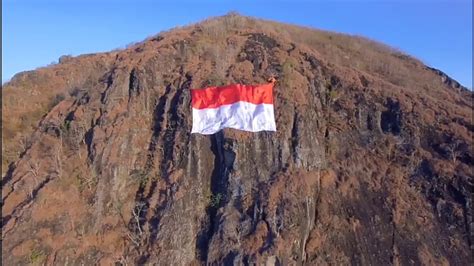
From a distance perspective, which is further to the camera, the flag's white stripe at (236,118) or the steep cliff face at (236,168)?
the flag's white stripe at (236,118)

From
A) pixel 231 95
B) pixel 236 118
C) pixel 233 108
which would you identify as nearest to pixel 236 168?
pixel 236 118

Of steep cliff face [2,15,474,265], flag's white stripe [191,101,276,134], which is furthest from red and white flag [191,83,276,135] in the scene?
steep cliff face [2,15,474,265]

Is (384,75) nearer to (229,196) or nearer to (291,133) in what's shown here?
(291,133)

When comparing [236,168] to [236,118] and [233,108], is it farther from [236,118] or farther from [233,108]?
[233,108]

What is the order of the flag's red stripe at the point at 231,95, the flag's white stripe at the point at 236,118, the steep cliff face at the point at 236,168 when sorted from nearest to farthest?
the steep cliff face at the point at 236,168
the flag's white stripe at the point at 236,118
the flag's red stripe at the point at 231,95

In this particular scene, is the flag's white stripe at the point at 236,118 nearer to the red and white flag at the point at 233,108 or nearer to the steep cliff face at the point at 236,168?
the red and white flag at the point at 233,108

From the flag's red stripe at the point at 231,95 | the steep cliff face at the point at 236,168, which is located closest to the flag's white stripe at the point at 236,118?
the flag's red stripe at the point at 231,95
